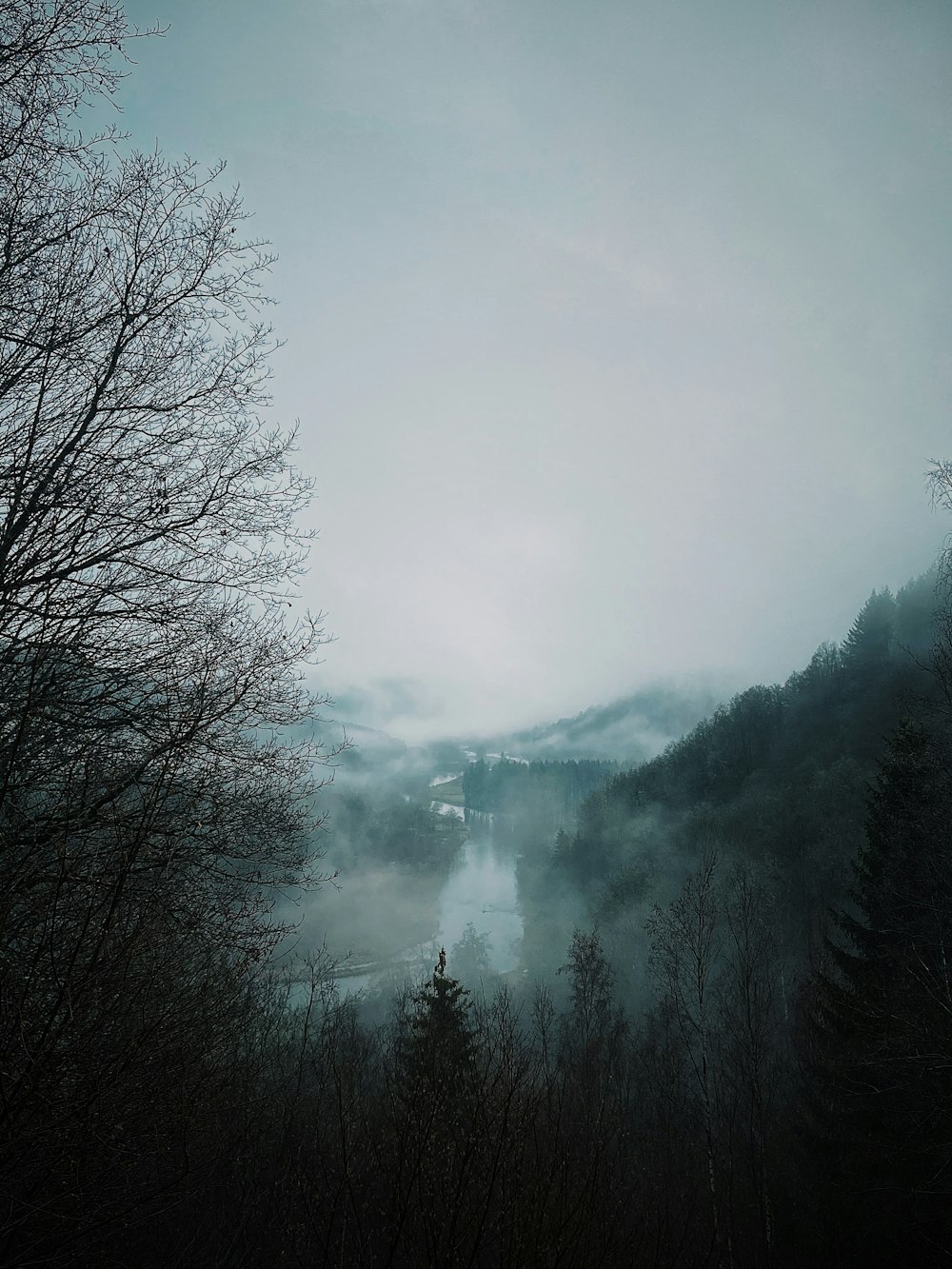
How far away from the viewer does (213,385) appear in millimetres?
4906

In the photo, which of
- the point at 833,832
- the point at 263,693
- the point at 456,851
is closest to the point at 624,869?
the point at 833,832

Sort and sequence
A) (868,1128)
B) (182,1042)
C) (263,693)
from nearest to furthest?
(182,1042)
(263,693)
(868,1128)

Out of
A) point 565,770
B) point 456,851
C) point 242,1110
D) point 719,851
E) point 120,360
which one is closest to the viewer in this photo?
point 120,360

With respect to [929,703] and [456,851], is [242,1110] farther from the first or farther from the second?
[456,851]

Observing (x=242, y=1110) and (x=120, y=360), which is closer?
(x=120, y=360)

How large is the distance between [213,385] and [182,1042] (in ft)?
17.0

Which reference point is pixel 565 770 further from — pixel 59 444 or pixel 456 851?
pixel 59 444

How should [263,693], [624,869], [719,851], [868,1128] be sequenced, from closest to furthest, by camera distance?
[263,693] → [868,1128] → [719,851] → [624,869]

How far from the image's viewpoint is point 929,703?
25.4 feet

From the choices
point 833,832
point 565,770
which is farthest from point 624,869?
point 565,770

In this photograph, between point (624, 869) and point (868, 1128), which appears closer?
point (868, 1128)

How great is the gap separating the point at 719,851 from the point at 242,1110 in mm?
51368

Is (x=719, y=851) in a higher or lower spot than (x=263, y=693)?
lower

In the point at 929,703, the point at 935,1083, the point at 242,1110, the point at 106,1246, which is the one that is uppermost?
the point at 929,703
